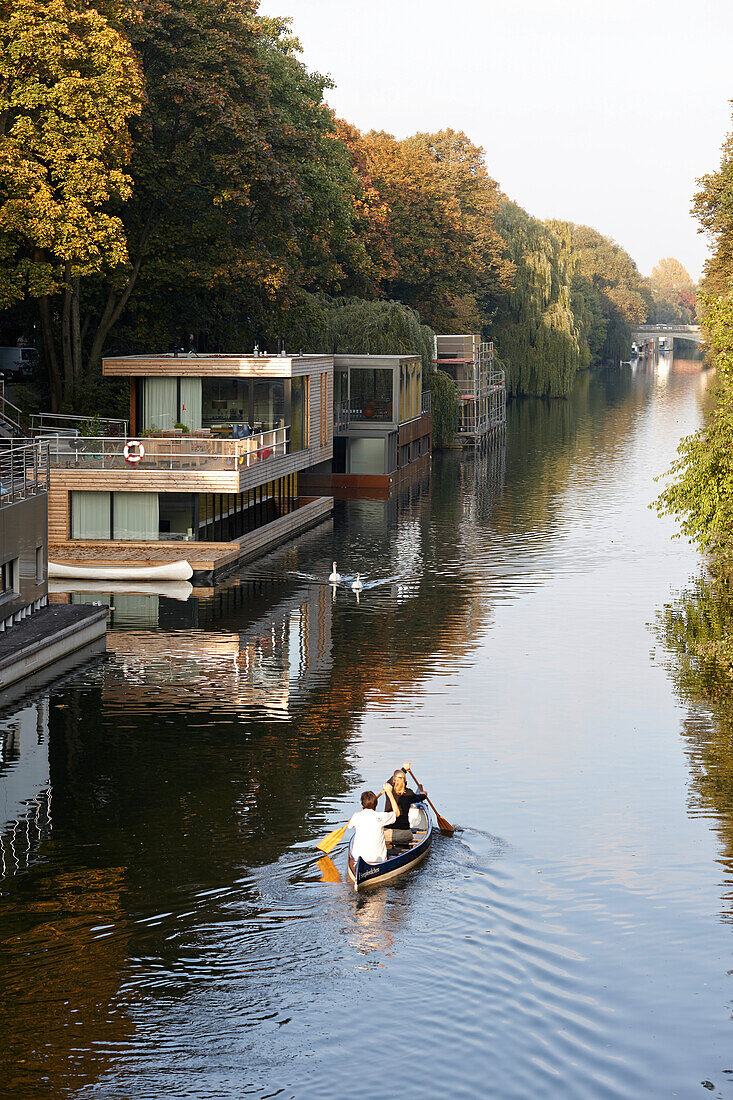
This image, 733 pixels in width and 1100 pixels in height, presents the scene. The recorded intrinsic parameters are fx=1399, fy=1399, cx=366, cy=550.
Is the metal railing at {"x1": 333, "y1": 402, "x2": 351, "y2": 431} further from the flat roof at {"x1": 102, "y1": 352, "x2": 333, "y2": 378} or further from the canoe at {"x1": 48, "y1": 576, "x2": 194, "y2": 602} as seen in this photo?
the canoe at {"x1": 48, "y1": 576, "x2": 194, "y2": 602}

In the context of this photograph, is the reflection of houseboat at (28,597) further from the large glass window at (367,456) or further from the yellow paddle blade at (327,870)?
the large glass window at (367,456)

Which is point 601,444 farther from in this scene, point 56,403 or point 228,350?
point 56,403

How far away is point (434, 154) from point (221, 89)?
77.4 m

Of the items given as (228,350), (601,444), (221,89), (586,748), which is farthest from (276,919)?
(601,444)

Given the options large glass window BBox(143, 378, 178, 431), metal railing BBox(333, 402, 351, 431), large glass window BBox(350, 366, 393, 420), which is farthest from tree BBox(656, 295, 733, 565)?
large glass window BBox(350, 366, 393, 420)

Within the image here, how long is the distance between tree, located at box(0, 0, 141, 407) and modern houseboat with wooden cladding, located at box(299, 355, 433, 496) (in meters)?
17.7

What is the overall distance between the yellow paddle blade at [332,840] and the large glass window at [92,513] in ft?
80.3

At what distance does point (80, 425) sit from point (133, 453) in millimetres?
5877

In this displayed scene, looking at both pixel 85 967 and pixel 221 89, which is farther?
pixel 221 89

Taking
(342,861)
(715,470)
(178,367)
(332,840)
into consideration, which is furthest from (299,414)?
(342,861)

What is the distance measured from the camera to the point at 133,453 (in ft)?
138

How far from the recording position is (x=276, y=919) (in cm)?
1773

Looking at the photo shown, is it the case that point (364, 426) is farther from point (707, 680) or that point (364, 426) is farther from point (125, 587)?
point (707, 680)

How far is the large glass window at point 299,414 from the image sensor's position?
5372cm
